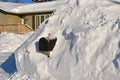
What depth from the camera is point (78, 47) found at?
8797 mm

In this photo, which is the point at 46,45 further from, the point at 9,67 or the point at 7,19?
the point at 7,19

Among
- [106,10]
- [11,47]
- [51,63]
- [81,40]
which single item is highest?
[106,10]

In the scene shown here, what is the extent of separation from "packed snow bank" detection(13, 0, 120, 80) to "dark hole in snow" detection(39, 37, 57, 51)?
0.38 ft

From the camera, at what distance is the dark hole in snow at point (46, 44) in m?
9.59

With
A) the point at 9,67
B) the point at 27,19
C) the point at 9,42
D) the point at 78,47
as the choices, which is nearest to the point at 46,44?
the point at 78,47

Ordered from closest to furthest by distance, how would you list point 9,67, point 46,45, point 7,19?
point 46,45, point 9,67, point 7,19

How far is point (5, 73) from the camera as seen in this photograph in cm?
1070

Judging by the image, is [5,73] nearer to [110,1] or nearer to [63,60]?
[63,60]

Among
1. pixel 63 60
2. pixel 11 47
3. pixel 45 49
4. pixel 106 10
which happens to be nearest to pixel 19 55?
pixel 45 49

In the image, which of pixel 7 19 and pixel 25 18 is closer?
pixel 7 19

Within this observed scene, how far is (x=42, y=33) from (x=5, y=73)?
169 centimetres

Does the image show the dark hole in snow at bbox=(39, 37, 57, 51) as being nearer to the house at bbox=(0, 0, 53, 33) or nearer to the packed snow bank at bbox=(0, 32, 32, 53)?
the packed snow bank at bbox=(0, 32, 32, 53)

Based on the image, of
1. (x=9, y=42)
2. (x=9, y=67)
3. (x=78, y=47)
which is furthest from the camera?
(x=9, y=42)

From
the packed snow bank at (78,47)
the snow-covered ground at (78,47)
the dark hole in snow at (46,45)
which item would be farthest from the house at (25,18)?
the dark hole in snow at (46,45)
